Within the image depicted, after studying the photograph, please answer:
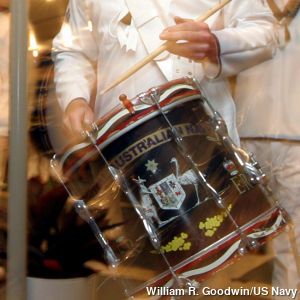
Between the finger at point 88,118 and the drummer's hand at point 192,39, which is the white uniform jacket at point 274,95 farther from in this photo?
the finger at point 88,118

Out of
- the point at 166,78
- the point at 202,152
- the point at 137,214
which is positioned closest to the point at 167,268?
the point at 137,214

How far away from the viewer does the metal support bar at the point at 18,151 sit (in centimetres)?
78

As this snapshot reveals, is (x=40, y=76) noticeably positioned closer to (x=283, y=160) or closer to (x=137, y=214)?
(x=137, y=214)

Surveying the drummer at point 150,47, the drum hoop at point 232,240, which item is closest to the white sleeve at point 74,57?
the drummer at point 150,47

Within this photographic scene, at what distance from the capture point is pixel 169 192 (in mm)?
757

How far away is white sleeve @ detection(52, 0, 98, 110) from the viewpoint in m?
0.86

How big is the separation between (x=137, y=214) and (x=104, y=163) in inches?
4.3

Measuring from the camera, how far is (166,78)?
82 centimetres

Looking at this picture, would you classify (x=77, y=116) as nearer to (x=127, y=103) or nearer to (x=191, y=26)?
(x=127, y=103)

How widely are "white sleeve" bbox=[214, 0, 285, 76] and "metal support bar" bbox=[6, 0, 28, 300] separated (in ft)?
1.21

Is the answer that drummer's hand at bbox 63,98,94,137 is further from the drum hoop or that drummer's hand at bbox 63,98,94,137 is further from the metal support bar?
the drum hoop

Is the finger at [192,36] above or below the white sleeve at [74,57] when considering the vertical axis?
below

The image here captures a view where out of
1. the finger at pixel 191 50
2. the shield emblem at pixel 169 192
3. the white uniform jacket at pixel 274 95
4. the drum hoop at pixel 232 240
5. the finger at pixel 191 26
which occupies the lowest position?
the drum hoop at pixel 232 240

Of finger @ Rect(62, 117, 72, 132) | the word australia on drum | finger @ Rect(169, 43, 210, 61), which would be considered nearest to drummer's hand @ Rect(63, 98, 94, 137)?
finger @ Rect(62, 117, 72, 132)
